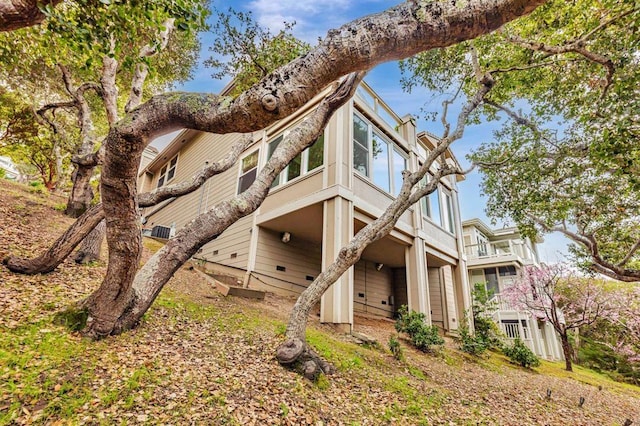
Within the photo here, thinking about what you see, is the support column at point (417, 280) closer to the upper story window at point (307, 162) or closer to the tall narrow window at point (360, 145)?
the tall narrow window at point (360, 145)

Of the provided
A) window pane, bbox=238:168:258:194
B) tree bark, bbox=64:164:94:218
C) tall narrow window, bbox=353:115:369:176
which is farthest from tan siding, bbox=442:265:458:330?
tree bark, bbox=64:164:94:218

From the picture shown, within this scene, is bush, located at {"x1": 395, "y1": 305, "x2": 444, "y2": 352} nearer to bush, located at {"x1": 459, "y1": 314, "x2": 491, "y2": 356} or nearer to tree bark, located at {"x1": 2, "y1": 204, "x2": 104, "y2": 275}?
bush, located at {"x1": 459, "y1": 314, "x2": 491, "y2": 356}

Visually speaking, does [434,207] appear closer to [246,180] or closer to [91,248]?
[246,180]

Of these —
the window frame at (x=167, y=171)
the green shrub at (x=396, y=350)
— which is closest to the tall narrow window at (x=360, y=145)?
the green shrub at (x=396, y=350)

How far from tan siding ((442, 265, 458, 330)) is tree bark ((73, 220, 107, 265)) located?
459 inches

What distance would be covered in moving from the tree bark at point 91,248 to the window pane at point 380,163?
698 centimetres

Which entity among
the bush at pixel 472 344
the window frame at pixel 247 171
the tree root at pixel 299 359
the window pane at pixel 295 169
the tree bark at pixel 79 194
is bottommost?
the bush at pixel 472 344

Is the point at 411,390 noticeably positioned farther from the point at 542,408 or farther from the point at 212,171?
the point at 212,171

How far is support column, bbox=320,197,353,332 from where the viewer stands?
6.47 meters

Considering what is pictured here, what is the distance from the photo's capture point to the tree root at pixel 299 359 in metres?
3.48

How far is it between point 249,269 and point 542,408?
7.15m

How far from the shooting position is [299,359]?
3.61 m

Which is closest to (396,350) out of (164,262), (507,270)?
(164,262)

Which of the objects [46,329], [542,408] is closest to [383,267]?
[542,408]
